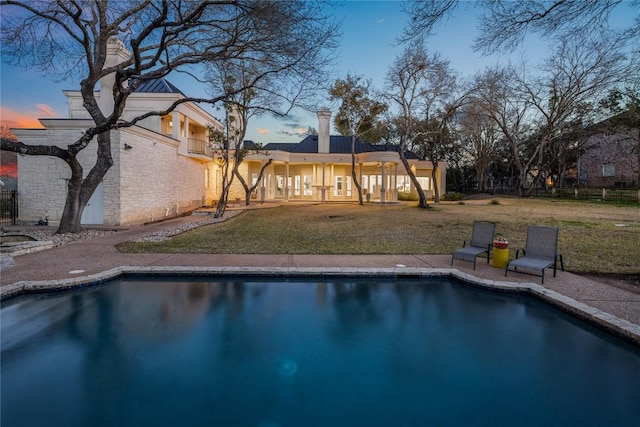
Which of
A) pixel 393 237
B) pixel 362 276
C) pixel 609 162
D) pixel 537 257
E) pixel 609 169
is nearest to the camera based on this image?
pixel 362 276

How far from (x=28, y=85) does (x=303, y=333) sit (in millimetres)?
14139

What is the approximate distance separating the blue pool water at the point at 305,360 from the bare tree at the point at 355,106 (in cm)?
1791

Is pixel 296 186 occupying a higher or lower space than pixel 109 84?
lower

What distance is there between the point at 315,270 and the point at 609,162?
3896 cm

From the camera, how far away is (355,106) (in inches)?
911

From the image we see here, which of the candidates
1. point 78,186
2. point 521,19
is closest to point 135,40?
point 78,186

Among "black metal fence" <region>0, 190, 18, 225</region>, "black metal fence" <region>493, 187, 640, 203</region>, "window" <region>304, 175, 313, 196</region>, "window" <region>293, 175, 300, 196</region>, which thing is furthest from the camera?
"window" <region>293, 175, 300, 196</region>

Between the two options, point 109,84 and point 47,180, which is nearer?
point 47,180

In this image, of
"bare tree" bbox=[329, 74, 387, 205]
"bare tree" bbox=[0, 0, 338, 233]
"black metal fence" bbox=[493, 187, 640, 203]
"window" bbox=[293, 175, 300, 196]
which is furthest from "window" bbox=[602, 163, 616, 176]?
"bare tree" bbox=[0, 0, 338, 233]

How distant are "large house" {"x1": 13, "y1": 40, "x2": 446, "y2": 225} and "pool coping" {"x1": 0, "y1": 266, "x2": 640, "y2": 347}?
7.88m

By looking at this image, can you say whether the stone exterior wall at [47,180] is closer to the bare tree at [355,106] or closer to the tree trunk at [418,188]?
the bare tree at [355,106]

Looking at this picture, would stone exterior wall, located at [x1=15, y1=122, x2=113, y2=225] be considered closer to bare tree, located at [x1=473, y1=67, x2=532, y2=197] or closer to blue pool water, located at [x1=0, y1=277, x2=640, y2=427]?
blue pool water, located at [x1=0, y1=277, x2=640, y2=427]

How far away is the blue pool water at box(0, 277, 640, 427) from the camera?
3.41m

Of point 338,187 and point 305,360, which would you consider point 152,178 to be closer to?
point 305,360
